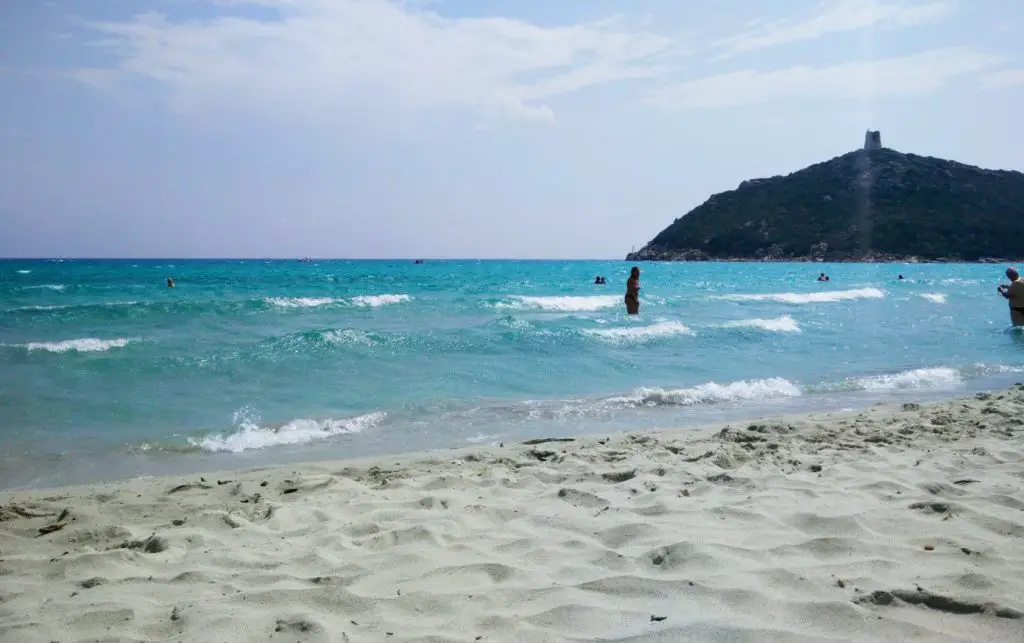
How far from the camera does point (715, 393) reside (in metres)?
10.1

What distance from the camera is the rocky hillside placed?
9581 cm

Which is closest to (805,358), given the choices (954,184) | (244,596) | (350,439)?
(350,439)

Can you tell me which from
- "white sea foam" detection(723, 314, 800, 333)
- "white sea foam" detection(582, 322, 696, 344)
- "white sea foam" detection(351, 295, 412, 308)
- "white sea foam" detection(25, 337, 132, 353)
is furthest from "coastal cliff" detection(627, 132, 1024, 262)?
"white sea foam" detection(25, 337, 132, 353)

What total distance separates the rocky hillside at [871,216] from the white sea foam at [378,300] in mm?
84688

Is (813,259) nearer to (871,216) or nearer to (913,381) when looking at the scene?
(871,216)

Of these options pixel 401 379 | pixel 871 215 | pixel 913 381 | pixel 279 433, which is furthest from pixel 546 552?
pixel 871 215

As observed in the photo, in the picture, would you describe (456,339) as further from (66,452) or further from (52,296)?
(52,296)

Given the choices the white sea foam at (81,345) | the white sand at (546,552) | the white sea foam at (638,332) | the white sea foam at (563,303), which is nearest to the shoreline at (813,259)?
the white sea foam at (563,303)

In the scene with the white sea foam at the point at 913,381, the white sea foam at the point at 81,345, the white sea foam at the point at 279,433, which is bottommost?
the white sea foam at the point at 279,433

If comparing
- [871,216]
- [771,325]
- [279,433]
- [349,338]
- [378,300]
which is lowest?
[279,433]

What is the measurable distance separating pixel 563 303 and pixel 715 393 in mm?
22617

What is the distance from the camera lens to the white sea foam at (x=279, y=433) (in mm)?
7266

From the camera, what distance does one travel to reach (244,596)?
3.09 metres

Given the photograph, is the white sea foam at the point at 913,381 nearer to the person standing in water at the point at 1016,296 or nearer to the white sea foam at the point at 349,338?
the person standing in water at the point at 1016,296
